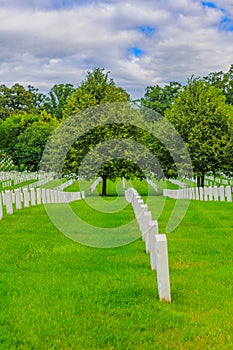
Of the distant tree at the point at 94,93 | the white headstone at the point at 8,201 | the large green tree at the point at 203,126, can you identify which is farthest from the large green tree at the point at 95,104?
the white headstone at the point at 8,201

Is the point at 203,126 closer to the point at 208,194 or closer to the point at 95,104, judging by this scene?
the point at 95,104

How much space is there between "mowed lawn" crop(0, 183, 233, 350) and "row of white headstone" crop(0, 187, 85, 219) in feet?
20.7

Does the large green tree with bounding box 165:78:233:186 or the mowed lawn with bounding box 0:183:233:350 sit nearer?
the mowed lawn with bounding box 0:183:233:350

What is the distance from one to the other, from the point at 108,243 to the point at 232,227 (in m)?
3.88

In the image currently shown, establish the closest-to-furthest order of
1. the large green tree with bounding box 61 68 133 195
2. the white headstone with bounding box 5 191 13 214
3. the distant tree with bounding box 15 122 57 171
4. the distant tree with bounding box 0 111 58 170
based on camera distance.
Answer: the white headstone with bounding box 5 191 13 214
the large green tree with bounding box 61 68 133 195
the distant tree with bounding box 15 122 57 171
the distant tree with bounding box 0 111 58 170

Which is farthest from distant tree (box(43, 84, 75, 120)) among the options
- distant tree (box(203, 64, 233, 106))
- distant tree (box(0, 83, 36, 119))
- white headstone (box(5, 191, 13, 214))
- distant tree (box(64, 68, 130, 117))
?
white headstone (box(5, 191, 13, 214))

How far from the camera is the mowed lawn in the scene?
5.03 meters

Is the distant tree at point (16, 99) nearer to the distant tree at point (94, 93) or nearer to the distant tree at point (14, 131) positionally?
the distant tree at point (14, 131)

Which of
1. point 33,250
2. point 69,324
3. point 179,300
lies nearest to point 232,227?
point 33,250

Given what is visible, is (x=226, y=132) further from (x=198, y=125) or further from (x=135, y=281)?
(x=135, y=281)

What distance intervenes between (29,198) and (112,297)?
50.6ft

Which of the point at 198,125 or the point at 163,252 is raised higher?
the point at 198,125

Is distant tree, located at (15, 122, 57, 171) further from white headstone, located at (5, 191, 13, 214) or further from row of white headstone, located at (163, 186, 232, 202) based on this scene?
white headstone, located at (5, 191, 13, 214)

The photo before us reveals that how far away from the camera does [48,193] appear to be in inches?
913
